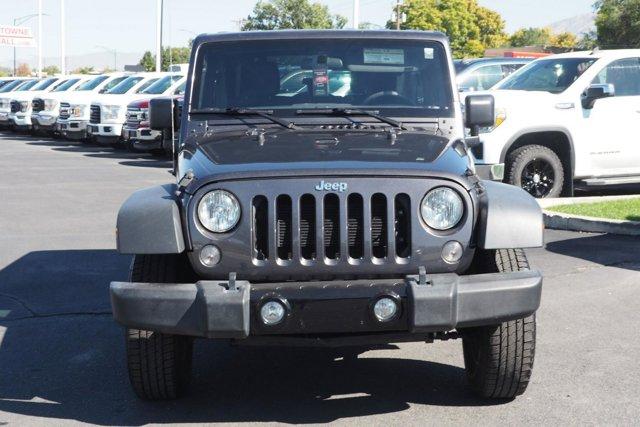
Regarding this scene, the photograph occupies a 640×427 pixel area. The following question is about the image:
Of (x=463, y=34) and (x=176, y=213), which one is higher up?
(x=463, y=34)

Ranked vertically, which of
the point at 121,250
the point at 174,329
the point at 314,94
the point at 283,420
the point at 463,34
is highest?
the point at 463,34

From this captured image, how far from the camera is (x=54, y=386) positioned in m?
5.61

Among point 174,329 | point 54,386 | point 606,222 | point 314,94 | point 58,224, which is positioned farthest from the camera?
point 58,224

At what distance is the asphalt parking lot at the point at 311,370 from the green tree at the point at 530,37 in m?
95.1

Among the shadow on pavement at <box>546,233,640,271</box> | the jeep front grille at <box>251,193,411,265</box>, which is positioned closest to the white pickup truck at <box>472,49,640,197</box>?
the shadow on pavement at <box>546,233,640,271</box>

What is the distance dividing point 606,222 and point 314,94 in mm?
5531

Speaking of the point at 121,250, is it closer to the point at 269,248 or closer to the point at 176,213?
the point at 176,213

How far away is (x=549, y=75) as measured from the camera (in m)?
13.0

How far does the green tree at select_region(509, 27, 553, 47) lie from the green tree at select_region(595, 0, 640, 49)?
41612 mm

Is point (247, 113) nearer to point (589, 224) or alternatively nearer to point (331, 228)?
point (331, 228)

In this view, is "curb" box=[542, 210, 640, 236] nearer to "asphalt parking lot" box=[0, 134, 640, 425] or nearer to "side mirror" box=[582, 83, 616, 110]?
"asphalt parking lot" box=[0, 134, 640, 425]

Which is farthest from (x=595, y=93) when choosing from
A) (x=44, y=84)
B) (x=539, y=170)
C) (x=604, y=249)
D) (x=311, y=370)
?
(x=44, y=84)

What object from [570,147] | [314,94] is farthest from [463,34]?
[314,94]

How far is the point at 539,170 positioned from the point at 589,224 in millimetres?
1735
